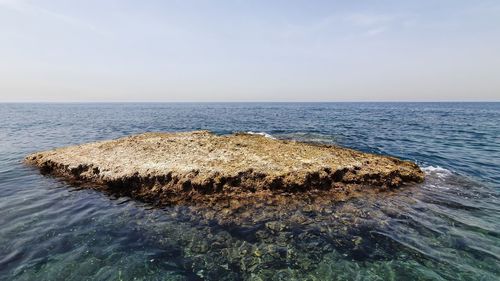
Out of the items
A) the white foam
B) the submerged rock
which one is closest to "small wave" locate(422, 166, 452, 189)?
the white foam

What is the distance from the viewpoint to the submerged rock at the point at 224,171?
37.9 feet

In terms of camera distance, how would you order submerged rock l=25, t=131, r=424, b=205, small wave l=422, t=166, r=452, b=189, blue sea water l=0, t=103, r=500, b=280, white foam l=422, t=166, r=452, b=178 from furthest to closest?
white foam l=422, t=166, r=452, b=178 → small wave l=422, t=166, r=452, b=189 → submerged rock l=25, t=131, r=424, b=205 → blue sea water l=0, t=103, r=500, b=280

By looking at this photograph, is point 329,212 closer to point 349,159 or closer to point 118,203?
point 349,159

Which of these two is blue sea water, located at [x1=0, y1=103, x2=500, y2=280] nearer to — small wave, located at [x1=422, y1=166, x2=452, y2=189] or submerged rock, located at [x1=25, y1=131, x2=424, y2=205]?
small wave, located at [x1=422, y1=166, x2=452, y2=189]

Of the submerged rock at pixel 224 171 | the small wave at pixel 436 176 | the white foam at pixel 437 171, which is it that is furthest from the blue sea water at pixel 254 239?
the white foam at pixel 437 171

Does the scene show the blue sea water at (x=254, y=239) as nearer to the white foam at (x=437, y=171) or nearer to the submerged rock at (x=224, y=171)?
the submerged rock at (x=224, y=171)

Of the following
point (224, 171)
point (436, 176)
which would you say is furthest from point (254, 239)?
point (436, 176)

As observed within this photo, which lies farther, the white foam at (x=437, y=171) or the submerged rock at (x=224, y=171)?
the white foam at (x=437, y=171)

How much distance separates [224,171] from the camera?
12.1 m

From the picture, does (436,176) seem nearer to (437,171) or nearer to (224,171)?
(437,171)

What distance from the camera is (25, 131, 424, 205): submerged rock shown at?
37.9 feet

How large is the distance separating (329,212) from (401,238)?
90.4 inches

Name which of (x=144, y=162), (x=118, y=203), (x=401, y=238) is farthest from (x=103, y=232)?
(x=401, y=238)

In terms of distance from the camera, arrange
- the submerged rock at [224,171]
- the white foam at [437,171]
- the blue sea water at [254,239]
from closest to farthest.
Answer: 1. the blue sea water at [254,239]
2. the submerged rock at [224,171]
3. the white foam at [437,171]
